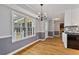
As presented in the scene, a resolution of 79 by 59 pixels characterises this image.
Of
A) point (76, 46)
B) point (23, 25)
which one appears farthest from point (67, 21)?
point (23, 25)

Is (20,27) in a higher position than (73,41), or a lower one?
higher

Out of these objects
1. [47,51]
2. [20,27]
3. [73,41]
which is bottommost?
[47,51]

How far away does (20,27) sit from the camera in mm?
5316

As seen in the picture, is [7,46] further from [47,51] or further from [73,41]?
[73,41]

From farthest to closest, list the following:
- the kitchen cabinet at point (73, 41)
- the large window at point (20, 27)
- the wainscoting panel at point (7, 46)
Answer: the kitchen cabinet at point (73, 41) → the large window at point (20, 27) → the wainscoting panel at point (7, 46)

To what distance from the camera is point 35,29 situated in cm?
742

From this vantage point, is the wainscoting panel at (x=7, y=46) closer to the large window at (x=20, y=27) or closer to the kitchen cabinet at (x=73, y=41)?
the large window at (x=20, y=27)

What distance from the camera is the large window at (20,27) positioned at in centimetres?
452

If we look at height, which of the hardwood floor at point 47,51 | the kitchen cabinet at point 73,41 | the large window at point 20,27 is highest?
the large window at point 20,27

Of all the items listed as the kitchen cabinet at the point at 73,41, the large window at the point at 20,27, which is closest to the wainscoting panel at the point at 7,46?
the large window at the point at 20,27

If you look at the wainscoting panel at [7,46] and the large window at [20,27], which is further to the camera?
the large window at [20,27]

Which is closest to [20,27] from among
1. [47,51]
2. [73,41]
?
[47,51]

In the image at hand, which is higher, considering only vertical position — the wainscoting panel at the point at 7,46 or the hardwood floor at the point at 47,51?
the wainscoting panel at the point at 7,46
